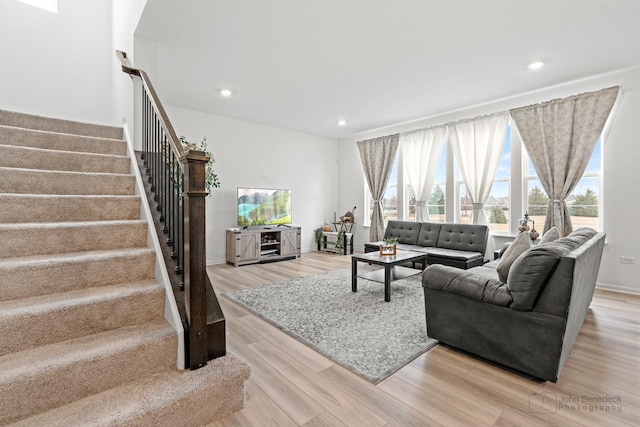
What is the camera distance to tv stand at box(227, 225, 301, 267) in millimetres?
5305

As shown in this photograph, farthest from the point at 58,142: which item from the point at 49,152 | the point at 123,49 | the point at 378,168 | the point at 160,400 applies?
the point at 378,168

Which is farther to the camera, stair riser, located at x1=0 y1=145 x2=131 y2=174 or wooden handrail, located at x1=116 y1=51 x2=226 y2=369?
stair riser, located at x1=0 y1=145 x2=131 y2=174

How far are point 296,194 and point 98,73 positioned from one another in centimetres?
401

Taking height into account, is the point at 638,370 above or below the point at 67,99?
below

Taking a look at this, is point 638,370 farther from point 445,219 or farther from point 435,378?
point 445,219

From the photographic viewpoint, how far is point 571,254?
1.82m

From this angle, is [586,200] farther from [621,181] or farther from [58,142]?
[58,142]

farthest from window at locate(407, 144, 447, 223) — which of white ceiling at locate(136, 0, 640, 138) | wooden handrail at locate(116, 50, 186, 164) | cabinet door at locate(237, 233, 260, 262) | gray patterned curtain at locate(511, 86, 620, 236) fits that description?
wooden handrail at locate(116, 50, 186, 164)

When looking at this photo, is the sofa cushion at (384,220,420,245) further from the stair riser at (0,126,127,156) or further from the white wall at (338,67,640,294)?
the stair riser at (0,126,127,156)

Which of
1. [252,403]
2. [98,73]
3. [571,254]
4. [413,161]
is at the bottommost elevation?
[252,403]

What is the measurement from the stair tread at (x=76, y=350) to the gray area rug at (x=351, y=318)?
1.24 meters

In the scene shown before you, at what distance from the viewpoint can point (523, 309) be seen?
6.23 feet

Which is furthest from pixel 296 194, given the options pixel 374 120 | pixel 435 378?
pixel 435 378

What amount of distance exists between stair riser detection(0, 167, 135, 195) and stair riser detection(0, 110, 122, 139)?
95 cm
